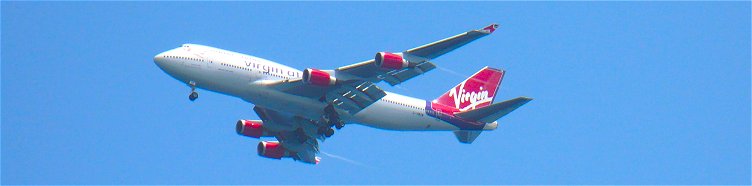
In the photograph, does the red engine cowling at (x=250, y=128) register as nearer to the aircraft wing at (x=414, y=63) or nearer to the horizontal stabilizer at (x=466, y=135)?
the aircraft wing at (x=414, y=63)

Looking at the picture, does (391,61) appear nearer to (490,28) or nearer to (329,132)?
(490,28)

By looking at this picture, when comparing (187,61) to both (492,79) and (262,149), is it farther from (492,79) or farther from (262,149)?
(492,79)

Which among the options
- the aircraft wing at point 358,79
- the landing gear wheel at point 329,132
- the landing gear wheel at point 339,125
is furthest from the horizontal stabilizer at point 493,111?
the landing gear wheel at point 329,132

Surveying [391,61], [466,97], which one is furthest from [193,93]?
[466,97]

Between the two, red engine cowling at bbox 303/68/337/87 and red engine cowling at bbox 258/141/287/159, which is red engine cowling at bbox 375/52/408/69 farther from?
red engine cowling at bbox 258/141/287/159

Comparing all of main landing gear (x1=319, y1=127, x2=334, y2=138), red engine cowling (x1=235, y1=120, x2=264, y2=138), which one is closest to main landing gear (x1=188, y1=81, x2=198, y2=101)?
main landing gear (x1=319, y1=127, x2=334, y2=138)
